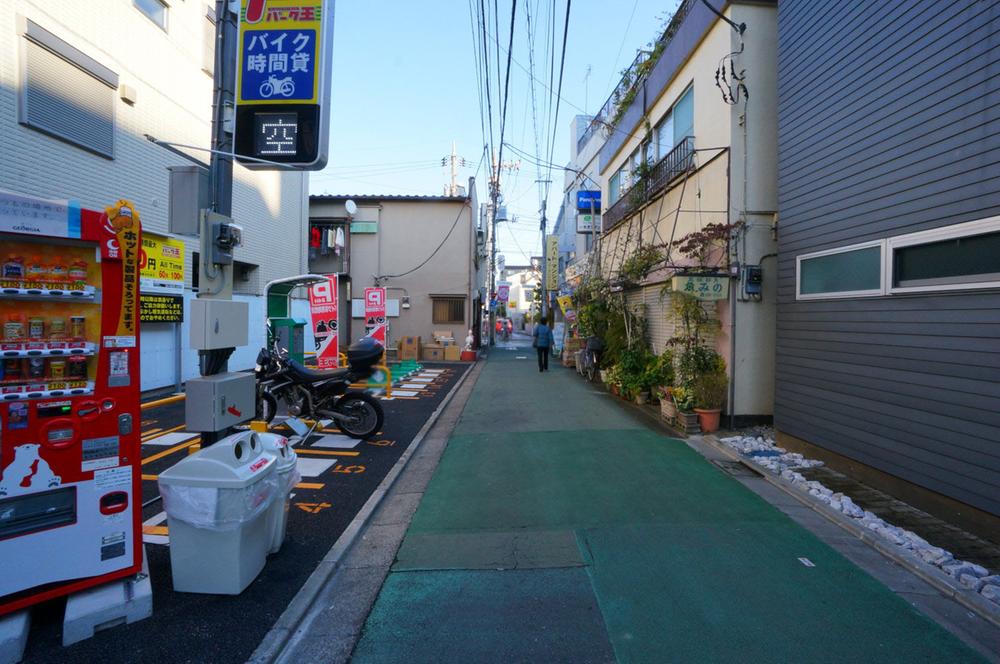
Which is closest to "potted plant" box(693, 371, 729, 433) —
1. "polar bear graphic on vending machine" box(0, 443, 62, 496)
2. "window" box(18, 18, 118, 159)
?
"polar bear graphic on vending machine" box(0, 443, 62, 496)

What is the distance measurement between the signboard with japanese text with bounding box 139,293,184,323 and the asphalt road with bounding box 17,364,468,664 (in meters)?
4.52

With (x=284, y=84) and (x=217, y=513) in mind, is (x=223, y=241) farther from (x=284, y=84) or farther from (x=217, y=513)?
(x=217, y=513)

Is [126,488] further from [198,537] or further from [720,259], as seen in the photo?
[720,259]

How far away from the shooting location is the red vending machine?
2871 mm

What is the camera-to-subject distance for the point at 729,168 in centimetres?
815

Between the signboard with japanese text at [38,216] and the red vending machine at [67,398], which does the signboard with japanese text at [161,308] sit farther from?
the signboard with japanese text at [38,216]

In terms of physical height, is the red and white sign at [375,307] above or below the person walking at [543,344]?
above

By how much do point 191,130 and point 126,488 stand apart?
11.7 meters

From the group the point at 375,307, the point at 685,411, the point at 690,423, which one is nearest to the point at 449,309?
the point at 375,307

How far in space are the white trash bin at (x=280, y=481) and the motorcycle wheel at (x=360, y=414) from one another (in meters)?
3.49

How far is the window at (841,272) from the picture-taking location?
17.8 ft

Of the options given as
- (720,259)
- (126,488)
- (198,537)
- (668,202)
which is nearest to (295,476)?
(198,537)

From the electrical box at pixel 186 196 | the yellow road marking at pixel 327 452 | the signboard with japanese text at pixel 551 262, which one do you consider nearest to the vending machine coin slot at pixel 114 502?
the electrical box at pixel 186 196

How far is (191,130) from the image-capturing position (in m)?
12.3
